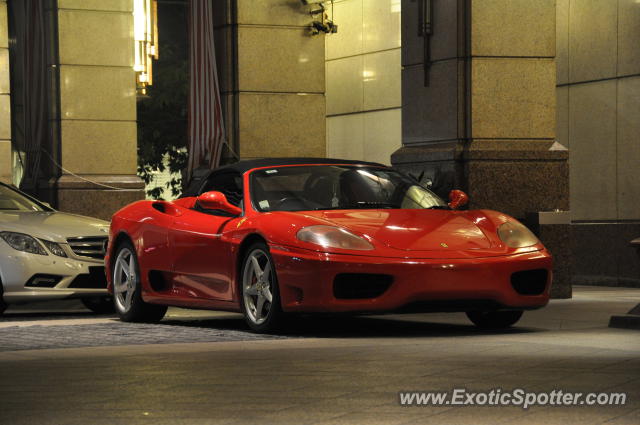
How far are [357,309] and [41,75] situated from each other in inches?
→ 518

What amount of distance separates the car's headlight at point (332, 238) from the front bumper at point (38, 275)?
3.62 meters

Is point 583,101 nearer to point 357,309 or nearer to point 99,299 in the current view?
point 99,299

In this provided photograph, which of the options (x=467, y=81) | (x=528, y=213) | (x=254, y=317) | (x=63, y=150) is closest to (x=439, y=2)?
(x=467, y=81)

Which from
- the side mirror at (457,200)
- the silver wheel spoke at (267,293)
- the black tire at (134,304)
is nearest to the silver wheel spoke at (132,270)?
the black tire at (134,304)

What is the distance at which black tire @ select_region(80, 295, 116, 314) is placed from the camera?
46.1 ft

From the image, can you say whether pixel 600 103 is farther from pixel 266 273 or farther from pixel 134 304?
pixel 266 273

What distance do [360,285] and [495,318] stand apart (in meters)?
1.49

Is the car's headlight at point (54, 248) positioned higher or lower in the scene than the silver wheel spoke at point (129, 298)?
higher

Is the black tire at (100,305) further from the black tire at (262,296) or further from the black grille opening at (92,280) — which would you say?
the black tire at (262,296)

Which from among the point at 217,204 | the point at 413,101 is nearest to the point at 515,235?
the point at 217,204

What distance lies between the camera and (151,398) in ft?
23.2

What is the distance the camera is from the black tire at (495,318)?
11.2m

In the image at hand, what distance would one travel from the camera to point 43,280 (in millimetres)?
13250

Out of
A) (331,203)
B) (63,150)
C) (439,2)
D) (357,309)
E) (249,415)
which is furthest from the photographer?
(63,150)
